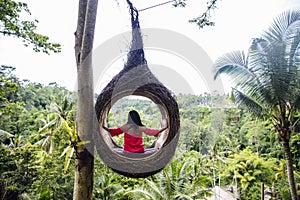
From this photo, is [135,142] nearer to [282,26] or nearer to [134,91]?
[134,91]

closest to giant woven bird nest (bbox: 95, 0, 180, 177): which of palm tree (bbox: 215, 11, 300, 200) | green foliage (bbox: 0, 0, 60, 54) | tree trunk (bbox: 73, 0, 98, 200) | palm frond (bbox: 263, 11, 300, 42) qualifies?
tree trunk (bbox: 73, 0, 98, 200)

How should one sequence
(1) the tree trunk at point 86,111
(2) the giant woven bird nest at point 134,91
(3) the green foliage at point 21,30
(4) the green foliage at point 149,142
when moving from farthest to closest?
(4) the green foliage at point 149,142 → (3) the green foliage at point 21,30 → (2) the giant woven bird nest at point 134,91 → (1) the tree trunk at point 86,111

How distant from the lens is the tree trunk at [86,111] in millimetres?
1319

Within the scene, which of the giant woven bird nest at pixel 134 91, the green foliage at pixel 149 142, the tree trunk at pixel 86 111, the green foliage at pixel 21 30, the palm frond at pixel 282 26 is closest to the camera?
the tree trunk at pixel 86 111

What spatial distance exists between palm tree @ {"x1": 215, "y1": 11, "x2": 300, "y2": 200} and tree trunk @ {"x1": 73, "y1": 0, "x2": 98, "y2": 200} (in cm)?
377

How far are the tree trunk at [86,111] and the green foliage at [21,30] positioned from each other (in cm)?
202

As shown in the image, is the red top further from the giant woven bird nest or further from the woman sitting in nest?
the giant woven bird nest

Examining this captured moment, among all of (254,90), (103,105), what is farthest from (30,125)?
(103,105)

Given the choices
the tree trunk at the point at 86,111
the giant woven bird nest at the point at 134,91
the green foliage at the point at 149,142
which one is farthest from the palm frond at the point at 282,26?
the tree trunk at the point at 86,111

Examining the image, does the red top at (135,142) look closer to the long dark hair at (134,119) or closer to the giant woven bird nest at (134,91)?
the long dark hair at (134,119)

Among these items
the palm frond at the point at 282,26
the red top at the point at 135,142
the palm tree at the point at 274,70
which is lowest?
the red top at the point at 135,142

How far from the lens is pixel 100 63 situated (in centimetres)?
190

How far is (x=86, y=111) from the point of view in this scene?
1343 mm

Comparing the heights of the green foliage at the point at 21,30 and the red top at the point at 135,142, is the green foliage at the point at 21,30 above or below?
above
